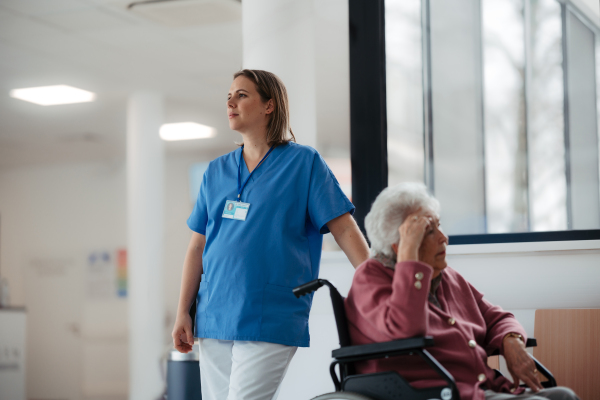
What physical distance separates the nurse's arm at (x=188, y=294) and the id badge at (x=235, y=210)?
18 cm

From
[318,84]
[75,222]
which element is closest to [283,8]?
[318,84]

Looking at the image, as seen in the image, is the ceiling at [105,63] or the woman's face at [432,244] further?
the ceiling at [105,63]

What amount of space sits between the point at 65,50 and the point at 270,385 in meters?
3.13

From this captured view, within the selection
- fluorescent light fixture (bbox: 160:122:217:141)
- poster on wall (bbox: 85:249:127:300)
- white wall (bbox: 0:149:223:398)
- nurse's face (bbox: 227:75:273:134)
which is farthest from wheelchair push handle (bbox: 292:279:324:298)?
poster on wall (bbox: 85:249:127:300)

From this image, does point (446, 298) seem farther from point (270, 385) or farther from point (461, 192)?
point (461, 192)

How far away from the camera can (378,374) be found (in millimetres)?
1231

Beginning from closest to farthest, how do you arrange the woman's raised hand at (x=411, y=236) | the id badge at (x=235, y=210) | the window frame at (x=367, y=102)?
the woman's raised hand at (x=411, y=236), the id badge at (x=235, y=210), the window frame at (x=367, y=102)

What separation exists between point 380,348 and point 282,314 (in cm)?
33

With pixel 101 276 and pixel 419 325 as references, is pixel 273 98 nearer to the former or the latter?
pixel 419 325

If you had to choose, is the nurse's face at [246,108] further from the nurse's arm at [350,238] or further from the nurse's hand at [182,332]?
the nurse's hand at [182,332]

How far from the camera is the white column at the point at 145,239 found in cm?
456

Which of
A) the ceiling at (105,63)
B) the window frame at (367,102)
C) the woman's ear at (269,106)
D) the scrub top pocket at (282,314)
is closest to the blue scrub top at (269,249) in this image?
the scrub top pocket at (282,314)

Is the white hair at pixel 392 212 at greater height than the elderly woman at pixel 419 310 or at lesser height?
greater

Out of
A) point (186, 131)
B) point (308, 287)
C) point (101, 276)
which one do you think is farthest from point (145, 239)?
point (308, 287)
